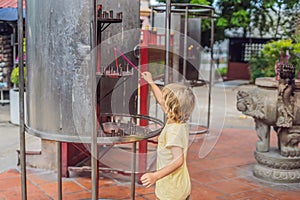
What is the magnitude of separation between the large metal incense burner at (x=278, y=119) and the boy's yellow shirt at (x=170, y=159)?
5.22ft

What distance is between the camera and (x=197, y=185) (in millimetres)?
3584

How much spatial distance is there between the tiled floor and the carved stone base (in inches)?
2.5

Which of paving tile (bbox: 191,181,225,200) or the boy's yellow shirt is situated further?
paving tile (bbox: 191,181,225,200)

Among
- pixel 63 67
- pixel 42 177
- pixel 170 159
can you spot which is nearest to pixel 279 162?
pixel 170 159

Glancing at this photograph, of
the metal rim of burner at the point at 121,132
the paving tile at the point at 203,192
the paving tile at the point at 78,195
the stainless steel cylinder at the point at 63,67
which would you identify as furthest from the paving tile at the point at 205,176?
the stainless steel cylinder at the point at 63,67

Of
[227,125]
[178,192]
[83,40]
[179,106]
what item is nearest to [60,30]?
[83,40]

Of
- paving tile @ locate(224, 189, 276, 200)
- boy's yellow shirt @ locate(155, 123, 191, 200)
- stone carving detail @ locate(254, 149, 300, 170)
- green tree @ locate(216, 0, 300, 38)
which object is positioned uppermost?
green tree @ locate(216, 0, 300, 38)

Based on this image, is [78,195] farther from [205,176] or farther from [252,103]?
[252,103]

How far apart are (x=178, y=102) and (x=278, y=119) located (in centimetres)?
178

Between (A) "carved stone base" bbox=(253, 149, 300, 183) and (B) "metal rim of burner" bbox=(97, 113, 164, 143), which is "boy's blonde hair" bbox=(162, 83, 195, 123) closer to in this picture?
(B) "metal rim of burner" bbox=(97, 113, 164, 143)

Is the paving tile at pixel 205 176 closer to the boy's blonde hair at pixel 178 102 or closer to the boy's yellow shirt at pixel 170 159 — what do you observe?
the boy's yellow shirt at pixel 170 159

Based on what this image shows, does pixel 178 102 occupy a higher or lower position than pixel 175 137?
higher

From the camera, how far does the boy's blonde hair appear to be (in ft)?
6.93

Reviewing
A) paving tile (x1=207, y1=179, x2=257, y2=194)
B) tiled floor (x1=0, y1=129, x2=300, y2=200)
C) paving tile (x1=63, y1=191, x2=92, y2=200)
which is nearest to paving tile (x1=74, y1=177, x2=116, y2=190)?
tiled floor (x1=0, y1=129, x2=300, y2=200)
